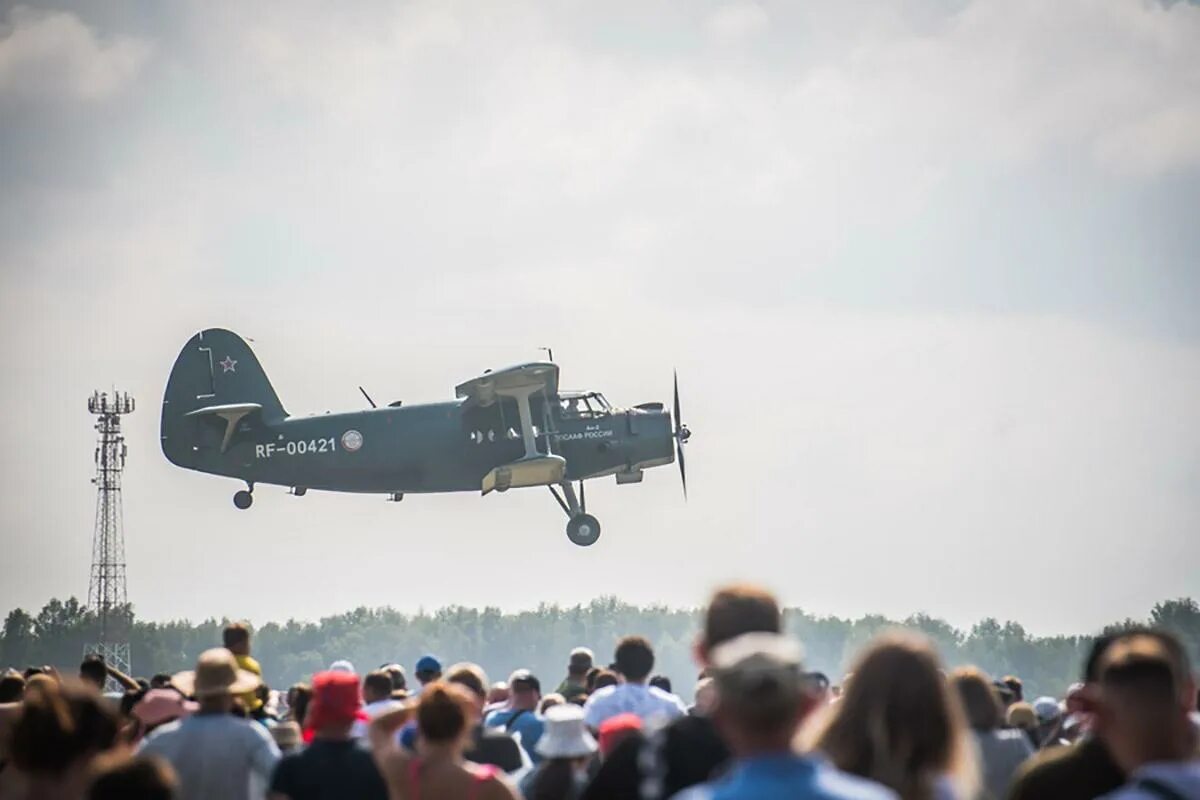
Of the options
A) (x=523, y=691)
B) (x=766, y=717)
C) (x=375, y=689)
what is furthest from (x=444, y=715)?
(x=523, y=691)

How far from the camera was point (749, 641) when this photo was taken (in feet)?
17.6

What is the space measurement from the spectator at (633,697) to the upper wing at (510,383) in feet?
85.0

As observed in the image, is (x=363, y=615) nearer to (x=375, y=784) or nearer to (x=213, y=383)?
(x=213, y=383)

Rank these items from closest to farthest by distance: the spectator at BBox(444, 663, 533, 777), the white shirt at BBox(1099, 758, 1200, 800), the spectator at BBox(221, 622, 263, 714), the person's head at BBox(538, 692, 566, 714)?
the white shirt at BBox(1099, 758, 1200, 800) → the spectator at BBox(444, 663, 533, 777) → the spectator at BBox(221, 622, 263, 714) → the person's head at BBox(538, 692, 566, 714)

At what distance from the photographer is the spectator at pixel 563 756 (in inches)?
374

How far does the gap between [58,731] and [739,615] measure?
2.64 meters

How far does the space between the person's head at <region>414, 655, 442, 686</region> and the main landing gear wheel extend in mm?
24758

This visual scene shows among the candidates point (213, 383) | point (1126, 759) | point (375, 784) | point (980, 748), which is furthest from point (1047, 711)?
point (213, 383)

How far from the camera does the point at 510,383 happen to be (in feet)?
121

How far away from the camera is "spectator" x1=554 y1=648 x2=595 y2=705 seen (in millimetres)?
13947

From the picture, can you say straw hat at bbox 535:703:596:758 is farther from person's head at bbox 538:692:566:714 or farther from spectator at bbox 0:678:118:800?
person's head at bbox 538:692:566:714

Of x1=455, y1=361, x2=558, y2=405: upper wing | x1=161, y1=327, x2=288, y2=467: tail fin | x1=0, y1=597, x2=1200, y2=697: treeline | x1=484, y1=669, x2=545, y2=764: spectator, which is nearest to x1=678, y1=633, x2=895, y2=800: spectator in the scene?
x1=484, y1=669, x2=545, y2=764: spectator

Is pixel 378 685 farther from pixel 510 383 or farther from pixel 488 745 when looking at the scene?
pixel 510 383

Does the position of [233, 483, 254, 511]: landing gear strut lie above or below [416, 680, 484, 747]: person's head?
above
